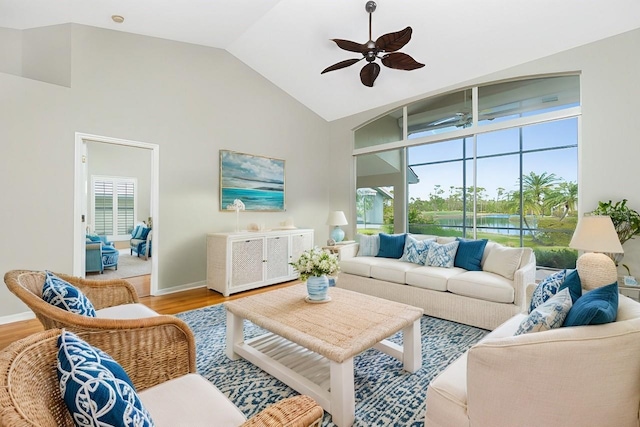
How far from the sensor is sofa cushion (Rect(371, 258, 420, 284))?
361cm

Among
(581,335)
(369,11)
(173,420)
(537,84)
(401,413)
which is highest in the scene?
(369,11)

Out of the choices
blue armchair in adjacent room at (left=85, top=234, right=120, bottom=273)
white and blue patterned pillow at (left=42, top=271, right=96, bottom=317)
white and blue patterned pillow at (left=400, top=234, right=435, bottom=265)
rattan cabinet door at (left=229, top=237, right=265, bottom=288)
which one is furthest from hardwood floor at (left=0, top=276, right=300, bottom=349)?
white and blue patterned pillow at (left=400, top=234, right=435, bottom=265)

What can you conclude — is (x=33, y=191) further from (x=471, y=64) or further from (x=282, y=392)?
(x=471, y=64)

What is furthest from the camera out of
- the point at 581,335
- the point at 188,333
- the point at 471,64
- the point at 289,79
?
the point at 289,79

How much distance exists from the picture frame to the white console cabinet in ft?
2.22

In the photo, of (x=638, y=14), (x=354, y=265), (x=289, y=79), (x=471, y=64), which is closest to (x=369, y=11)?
(x=471, y=64)

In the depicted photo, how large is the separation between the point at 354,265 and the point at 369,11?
9.93 ft

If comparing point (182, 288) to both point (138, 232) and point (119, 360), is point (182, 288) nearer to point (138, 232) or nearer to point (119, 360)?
point (119, 360)

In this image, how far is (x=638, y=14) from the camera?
307 cm

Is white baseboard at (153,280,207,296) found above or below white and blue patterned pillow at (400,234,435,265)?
below

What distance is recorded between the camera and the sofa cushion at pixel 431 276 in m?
3.28

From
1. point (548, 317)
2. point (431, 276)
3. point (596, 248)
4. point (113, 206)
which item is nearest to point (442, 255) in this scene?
point (431, 276)

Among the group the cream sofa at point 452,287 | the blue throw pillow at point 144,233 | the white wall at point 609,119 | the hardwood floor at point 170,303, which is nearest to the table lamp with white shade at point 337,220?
the cream sofa at point 452,287

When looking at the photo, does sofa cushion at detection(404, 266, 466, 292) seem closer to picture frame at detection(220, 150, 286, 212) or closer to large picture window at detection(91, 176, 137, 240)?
picture frame at detection(220, 150, 286, 212)
